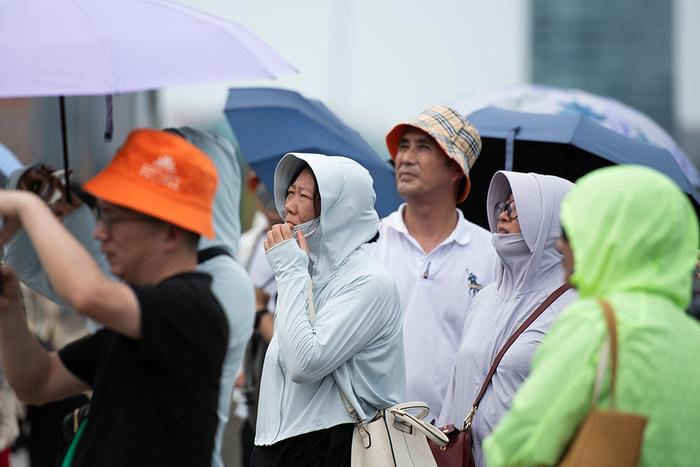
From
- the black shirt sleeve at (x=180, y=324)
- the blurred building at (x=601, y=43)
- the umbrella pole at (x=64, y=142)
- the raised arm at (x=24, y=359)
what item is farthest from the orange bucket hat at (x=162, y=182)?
the blurred building at (x=601, y=43)

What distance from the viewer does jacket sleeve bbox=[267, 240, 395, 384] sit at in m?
4.89

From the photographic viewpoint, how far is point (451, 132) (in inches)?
259

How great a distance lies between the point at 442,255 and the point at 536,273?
2.95ft

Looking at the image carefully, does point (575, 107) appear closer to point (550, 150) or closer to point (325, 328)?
point (550, 150)

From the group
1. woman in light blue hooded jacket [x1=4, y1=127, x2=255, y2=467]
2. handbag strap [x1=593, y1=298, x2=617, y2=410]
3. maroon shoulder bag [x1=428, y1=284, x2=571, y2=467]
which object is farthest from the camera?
maroon shoulder bag [x1=428, y1=284, x2=571, y2=467]

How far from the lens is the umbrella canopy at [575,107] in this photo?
8266mm

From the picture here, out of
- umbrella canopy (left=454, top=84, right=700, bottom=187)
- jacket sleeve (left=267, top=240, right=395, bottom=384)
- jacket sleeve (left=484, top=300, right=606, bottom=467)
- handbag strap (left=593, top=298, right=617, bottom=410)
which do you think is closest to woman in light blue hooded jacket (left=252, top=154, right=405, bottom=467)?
jacket sleeve (left=267, top=240, right=395, bottom=384)

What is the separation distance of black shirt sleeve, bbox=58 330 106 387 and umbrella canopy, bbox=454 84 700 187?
4.47m

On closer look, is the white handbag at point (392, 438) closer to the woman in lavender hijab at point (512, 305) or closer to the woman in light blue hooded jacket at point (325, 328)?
the woman in light blue hooded jacket at point (325, 328)

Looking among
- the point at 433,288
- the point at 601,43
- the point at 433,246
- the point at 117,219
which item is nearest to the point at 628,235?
the point at 117,219

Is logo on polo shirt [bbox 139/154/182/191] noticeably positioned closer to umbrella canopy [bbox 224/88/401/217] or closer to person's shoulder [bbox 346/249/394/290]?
person's shoulder [bbox 346/249/394/290]

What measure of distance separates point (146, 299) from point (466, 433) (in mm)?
2155

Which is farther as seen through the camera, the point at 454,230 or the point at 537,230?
the point at 454,230

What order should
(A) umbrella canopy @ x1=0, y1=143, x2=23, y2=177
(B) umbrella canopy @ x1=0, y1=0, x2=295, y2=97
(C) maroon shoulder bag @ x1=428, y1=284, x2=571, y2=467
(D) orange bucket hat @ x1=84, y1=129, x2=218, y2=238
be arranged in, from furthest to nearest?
(A) umbrella canopy @ x1=0, y1=143, x2=23, y2=177, (C) maroon shoulder bag @ x1=428, y1=284, x2=571, y2=467, (B) umbrella canopy @ x1=0, y1=0, x2=295, y2=97, (D) orange bucket hat @ x1=84, y1=129, x2=218, y2=238
